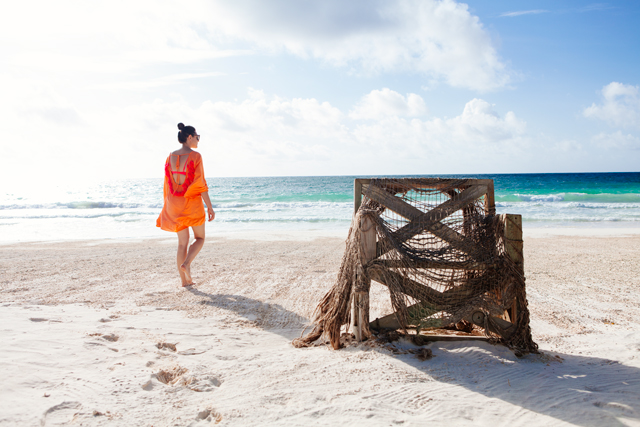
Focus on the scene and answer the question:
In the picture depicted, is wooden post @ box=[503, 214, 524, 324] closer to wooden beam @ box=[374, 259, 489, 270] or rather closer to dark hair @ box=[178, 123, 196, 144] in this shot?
wooden beam @ box=[374, 259, 489, 270]

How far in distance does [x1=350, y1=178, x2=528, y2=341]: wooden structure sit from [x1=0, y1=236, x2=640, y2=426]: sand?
0.70 ft

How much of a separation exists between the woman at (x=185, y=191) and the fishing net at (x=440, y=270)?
2.44 metres

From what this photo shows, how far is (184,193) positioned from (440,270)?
339 cm

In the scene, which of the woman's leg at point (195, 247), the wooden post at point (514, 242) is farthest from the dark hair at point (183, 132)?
the wooden post at point (514, 242)

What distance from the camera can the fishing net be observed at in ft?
9.79

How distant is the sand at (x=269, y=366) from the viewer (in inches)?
83.0

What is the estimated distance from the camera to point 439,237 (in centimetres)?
308

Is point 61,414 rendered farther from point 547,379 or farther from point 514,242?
point 514,242

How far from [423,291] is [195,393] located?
1860 millimetres

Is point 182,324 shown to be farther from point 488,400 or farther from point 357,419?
point 488,400

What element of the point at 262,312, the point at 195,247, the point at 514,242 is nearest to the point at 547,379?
the point at 514,242

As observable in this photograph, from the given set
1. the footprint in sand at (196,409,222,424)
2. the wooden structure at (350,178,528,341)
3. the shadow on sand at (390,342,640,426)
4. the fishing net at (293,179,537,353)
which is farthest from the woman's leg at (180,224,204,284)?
the shadow on sand at (390,342,640,426)

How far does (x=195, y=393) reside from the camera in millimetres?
2324

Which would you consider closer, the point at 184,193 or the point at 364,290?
the point at 364,290
